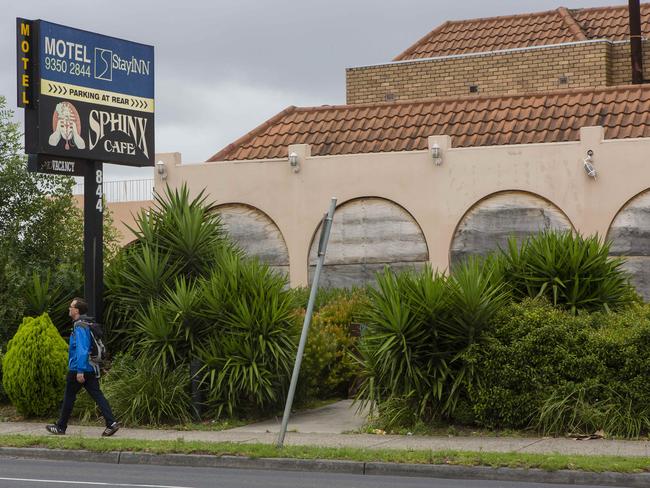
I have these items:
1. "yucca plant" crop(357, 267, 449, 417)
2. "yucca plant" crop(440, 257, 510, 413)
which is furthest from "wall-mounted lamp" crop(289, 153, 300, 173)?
"yucca plant" crop(440, 257, 510, 413)

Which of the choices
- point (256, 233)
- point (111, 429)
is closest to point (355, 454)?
point (111, 429)

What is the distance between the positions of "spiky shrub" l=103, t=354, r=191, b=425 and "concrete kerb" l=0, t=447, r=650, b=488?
8.02 ft

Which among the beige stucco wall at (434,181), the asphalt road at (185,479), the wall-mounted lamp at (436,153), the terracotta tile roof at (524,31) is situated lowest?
the asphalt road at (185,479)

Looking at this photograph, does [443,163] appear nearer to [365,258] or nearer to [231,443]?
[365,258]

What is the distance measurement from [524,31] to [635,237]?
45.4ft

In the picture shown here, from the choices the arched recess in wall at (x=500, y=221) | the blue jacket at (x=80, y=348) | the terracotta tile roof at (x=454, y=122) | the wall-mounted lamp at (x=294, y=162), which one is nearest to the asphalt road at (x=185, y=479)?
the blue jacket at (x=80, y=348)

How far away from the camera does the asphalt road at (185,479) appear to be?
12.2m

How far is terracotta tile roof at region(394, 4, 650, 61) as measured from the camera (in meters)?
34.1

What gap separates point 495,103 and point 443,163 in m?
2.81

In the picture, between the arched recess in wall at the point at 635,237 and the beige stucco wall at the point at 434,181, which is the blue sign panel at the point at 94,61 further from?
the arched recess in wall at the point at 635,237

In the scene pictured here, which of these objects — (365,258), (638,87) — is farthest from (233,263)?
(638,87)

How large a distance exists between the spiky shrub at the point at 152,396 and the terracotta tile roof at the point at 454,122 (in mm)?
9489

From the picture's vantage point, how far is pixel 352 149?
25.9 m

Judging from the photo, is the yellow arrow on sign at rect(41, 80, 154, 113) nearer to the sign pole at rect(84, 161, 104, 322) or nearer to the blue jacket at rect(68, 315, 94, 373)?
the sign pole at rect(84, 161, 104, 322)
